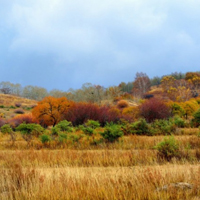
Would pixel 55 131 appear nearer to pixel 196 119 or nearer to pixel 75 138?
pixel 75 138

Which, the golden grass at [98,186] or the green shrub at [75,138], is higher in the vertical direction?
the green shrub at [75,138]

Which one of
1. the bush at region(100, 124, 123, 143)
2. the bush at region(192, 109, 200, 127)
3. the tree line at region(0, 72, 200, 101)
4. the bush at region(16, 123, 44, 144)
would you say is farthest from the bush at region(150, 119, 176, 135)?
the tree line at region(0, 72, 200, 101)

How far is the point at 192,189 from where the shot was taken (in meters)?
4.80

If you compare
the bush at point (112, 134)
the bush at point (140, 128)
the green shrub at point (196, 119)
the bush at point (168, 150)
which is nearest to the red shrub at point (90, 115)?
the bush at point (140, 128)

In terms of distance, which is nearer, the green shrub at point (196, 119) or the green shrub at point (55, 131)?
the green shrub at point (55, 131)

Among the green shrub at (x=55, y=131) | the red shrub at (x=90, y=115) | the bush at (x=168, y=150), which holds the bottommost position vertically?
the bush at (x=168, y=150)

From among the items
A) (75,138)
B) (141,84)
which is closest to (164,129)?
(75,138)

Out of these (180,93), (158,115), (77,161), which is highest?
(180,93)

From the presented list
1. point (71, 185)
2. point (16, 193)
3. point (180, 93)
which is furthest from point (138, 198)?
point (180, 93)

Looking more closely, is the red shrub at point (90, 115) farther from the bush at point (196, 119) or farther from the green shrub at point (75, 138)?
the green shrub at point (75, 138)

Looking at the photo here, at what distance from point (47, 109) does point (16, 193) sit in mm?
18471

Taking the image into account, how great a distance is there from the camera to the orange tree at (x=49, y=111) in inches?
909

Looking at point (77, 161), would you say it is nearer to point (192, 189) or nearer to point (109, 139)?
point (109, 139)

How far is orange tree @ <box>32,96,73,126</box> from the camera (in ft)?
75.8
